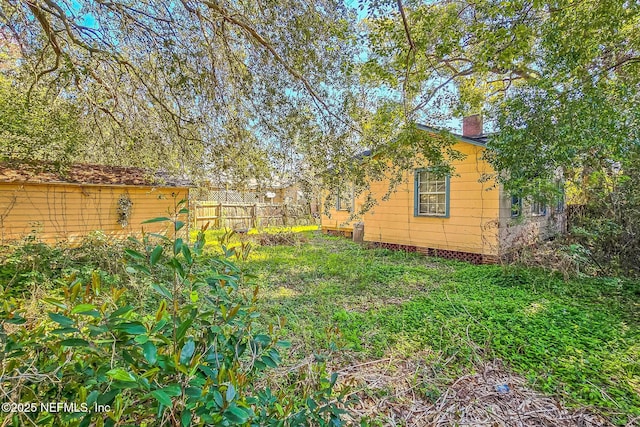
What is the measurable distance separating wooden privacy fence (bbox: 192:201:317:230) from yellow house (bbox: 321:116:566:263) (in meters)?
5.25

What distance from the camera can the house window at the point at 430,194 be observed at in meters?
7.57

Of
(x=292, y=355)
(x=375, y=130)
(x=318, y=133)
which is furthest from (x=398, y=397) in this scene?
(x=375, y=130)

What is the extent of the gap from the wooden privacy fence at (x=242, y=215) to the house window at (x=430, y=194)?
19.3 ft

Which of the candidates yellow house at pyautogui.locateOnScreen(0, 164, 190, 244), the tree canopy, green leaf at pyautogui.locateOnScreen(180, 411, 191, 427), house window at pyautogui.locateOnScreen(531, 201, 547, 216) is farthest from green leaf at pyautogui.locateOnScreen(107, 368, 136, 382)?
house window at pyautogui.locateOnScreen(531, 201, 547, 216)

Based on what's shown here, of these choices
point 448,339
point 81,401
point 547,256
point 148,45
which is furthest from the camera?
point 547,256

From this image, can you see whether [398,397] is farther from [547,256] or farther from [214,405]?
[547,256]

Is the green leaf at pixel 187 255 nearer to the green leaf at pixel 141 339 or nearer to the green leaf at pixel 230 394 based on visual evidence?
the green leaf at pixel 141 339

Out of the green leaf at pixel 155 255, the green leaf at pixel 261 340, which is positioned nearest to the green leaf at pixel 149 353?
the green leaf at pixel 155 255

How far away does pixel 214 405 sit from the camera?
0.99 m

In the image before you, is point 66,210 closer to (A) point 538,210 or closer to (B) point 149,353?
(B) point 149,353

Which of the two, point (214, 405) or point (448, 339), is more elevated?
point (214, 405)

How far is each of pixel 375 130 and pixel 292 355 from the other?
3.68 m

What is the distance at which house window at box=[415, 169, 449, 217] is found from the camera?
757 cm

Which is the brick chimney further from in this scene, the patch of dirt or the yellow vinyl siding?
the patch of dirt
